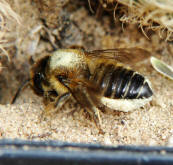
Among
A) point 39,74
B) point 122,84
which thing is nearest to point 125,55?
point 122,84

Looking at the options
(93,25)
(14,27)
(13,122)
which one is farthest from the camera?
(93,25)

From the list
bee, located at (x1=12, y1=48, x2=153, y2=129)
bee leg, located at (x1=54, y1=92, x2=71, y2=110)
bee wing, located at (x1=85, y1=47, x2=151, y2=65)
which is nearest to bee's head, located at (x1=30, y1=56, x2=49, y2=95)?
bee, located at (x1=12, y1=48, x2=153, y2=129)

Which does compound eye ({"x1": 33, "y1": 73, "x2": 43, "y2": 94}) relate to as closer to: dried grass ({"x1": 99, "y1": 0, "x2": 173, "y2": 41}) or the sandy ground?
the sandy ground

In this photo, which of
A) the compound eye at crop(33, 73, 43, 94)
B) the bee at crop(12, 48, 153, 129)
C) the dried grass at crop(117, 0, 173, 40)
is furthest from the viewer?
the compound eye at crop(33, 73, 43, 94)

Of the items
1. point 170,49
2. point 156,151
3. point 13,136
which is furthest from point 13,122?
point 170,49

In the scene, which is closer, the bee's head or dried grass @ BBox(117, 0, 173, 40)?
dried grass @ BBox(117, 0, 173, 40)

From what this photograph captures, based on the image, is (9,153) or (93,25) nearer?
(9,153)

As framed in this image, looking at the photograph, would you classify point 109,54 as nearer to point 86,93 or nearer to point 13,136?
point 86,93

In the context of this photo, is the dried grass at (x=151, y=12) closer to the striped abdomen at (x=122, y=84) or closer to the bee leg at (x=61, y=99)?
the striped abdomen at (x=122, y=84)
